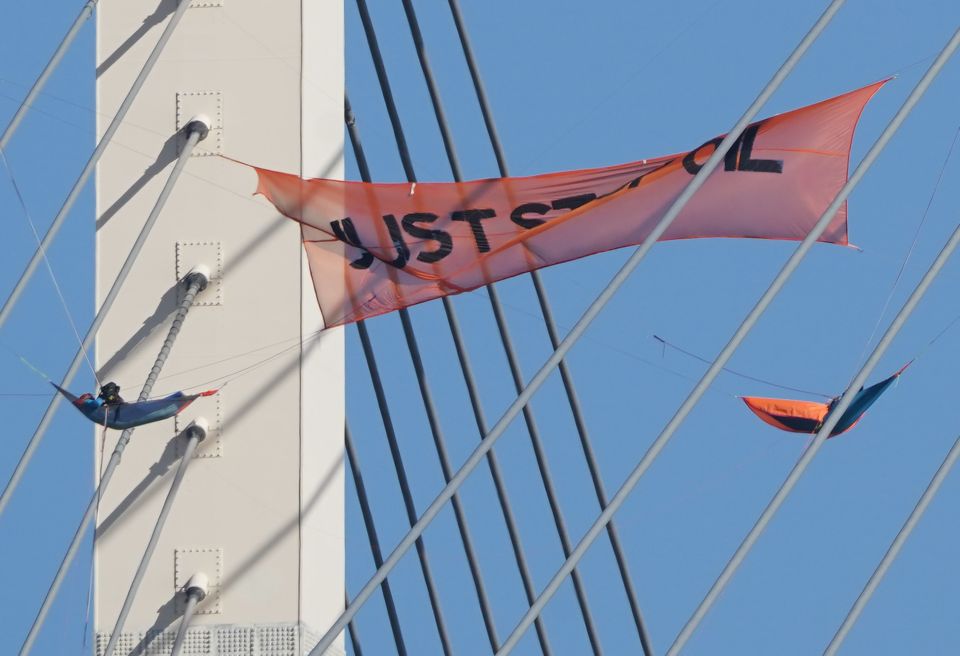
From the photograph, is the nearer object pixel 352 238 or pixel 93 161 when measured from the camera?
pixel 93 161

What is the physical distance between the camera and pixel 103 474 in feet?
69.4

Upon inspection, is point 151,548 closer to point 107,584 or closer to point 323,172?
point 107,584

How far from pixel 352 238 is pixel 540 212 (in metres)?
1.70

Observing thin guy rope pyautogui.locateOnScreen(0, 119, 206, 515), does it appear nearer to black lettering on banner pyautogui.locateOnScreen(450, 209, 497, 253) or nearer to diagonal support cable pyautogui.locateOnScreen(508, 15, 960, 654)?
black lettering on banner pyautogui.locateOnScreen(450, 209, 497, 253)

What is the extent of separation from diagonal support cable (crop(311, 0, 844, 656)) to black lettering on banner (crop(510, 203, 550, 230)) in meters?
3.87

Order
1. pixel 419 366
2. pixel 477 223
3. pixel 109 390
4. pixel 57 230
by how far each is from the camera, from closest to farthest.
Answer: pixel 57 230 < pixel 109 390 < pixel 477 223 < pixel 419 366

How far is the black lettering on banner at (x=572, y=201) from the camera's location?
72.5 ft

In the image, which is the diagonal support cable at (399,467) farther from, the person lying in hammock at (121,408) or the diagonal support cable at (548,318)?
the person lying in hammock at (121,408)

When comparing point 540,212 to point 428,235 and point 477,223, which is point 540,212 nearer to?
point 477,223

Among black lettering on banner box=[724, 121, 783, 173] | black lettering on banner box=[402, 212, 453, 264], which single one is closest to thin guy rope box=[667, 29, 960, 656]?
black lettering on banner box=[724, 121, 783, 173]

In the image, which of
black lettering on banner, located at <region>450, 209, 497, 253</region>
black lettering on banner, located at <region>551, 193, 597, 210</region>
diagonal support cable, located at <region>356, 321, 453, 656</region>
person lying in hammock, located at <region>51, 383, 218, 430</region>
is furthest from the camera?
diagonal support cable, located at <region>356, 321, 453, 656</region>

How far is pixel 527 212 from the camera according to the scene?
2233 cm

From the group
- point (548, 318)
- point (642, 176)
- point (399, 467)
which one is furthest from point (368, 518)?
point (642, 176)

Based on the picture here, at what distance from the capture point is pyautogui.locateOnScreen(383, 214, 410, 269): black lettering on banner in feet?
73.8
